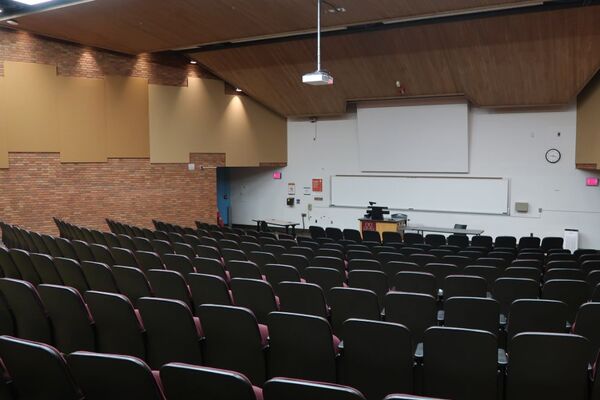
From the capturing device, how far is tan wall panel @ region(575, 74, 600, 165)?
12453mm

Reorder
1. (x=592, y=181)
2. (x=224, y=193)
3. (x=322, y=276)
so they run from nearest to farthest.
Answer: (x=322, y=276) → (x=592, y=181) → (x=224, y=193)

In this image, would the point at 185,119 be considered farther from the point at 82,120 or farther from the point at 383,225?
the point at 383,225

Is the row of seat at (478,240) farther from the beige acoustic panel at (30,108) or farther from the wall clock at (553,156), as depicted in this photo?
the beige acoustic panel at (30,108)

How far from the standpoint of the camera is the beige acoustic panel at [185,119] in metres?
15.0

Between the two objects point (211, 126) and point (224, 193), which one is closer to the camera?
point (211, 126)

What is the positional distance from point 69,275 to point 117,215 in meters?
9.10

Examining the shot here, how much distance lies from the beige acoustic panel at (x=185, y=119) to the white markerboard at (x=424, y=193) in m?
4.52

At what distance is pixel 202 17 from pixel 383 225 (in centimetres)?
713

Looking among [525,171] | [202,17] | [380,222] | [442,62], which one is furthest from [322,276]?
[525,171]

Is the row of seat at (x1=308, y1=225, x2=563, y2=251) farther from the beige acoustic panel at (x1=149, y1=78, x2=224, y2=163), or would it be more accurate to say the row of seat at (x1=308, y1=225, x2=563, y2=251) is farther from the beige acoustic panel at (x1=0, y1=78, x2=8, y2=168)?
the beige acoustic panel at (x1=0, y1=78, x2=8, y2=168)

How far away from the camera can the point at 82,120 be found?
13453mm

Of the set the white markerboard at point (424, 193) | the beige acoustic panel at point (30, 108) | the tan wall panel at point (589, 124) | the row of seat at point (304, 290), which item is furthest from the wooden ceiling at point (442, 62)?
the row of seat at point (304, 290)

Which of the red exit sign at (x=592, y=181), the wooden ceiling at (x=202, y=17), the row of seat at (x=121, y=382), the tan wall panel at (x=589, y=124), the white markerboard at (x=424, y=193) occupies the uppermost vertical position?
the wooden ceiling at (x=202, y=17)

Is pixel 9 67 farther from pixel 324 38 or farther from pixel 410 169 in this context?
pixel 410 169
